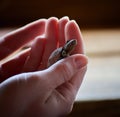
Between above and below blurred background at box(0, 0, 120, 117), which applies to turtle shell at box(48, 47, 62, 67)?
above

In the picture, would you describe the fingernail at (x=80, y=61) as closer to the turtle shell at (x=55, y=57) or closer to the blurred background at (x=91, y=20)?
the turtle shell at (x=55, y=57)

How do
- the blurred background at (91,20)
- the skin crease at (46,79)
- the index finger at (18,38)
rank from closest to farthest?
the skin crease at (46,79)
the index finger at (18,38)
the blurred background at (91,20)

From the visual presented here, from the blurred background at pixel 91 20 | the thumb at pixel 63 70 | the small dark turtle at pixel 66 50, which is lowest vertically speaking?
the blurred background at pixel 91 20

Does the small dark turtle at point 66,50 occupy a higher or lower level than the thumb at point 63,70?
higher

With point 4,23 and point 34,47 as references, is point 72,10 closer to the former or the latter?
point 4,23

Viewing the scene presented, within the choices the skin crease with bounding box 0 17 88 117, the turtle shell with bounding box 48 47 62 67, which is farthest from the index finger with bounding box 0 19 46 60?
the turtle shell with bounding box 48 47 62 67

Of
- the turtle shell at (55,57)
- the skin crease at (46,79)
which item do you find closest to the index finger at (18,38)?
the skin crease at (46,79)

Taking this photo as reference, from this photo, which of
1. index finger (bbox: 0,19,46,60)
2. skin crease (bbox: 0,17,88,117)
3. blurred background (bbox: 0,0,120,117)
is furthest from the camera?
blurred background (bbox: 0,0,120,117)

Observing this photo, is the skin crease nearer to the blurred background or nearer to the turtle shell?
the turtle shell
